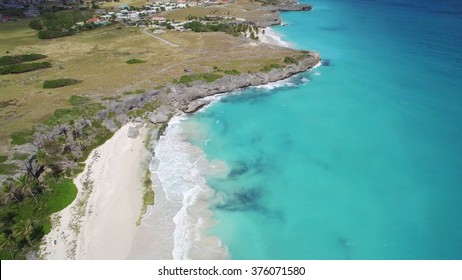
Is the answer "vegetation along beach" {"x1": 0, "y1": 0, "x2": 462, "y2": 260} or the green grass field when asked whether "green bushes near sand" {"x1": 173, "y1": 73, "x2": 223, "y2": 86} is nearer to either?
"vegetation along beach" {"x1": 0, "y1": 0, "x2": 462, "y2": 260}

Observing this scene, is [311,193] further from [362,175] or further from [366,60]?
[366,60]

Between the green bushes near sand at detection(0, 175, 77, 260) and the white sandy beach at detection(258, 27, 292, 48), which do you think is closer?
the green bushes near sand at detection(0, 175, 77, 260)

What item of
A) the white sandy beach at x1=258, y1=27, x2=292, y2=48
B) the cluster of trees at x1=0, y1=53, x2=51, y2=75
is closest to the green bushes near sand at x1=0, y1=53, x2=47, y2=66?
the cluster of trees at x1=0, y1=53, x2=51, y2=75

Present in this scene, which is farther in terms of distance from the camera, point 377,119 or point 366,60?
point 366,60

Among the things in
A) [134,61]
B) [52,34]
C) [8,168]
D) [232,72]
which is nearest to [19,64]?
[134,61]

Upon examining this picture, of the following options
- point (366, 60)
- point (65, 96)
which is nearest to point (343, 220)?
point (65, 96)

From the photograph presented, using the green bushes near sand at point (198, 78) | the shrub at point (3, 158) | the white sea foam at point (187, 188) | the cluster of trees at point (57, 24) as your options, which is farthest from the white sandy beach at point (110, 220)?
the cluster of trees at point (57, 24)

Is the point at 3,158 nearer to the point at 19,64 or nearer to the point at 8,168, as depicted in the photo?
the point at 8,168
